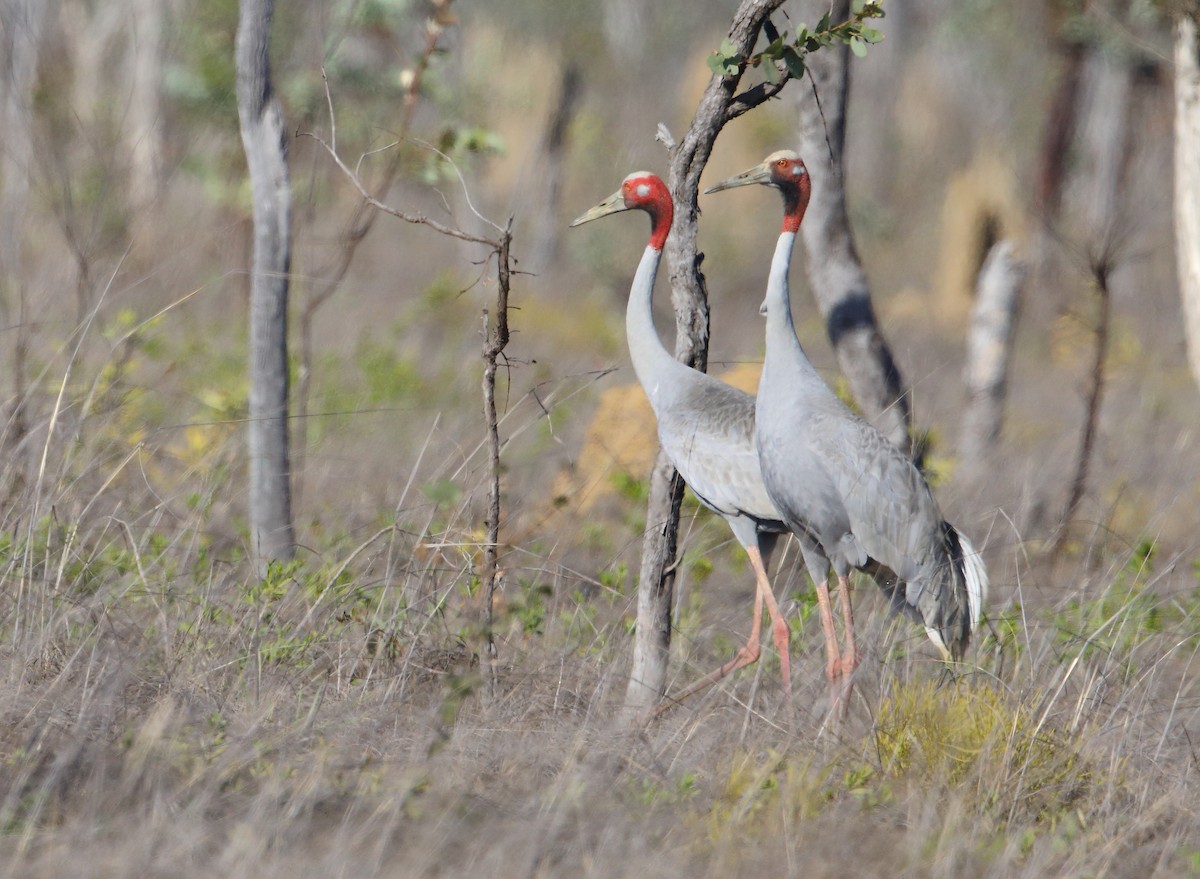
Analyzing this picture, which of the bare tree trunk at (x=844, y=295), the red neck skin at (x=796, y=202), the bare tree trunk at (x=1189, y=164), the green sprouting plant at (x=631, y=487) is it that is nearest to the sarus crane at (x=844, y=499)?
the red neck skin at (x=796, y=202)

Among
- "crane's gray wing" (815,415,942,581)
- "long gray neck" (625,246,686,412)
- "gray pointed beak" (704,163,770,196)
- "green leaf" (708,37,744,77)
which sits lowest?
"crane's gray wing" (815,415,942,581)

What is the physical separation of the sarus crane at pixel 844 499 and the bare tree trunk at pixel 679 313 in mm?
279

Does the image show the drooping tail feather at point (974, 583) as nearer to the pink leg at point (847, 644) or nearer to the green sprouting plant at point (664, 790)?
the pink leg at point (847, 644)

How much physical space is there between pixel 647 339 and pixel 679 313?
1.60 ft

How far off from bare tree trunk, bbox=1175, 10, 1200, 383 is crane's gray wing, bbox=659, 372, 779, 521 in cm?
256

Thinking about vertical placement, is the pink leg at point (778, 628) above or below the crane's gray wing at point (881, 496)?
below

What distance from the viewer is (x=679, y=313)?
405 centimetres

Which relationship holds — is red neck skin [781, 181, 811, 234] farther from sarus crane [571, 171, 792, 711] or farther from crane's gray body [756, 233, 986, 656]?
sarus crane [571, 171, 792, 711]

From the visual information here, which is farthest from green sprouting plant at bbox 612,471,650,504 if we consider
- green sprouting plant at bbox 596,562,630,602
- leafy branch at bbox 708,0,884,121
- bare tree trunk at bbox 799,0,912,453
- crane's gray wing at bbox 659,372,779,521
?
leafy branch at bbox 708,0,884,121

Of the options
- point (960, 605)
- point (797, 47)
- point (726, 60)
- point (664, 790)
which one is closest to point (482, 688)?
point (664, 790)

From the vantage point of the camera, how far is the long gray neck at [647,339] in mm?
4488

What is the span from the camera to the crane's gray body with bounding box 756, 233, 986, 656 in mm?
4137

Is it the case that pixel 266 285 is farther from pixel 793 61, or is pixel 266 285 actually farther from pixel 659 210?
pixel 793 61

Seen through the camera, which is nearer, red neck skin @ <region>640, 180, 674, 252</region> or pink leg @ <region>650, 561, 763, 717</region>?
pink leg @ <region>650, 561, 763, 717</region>
